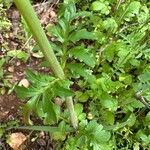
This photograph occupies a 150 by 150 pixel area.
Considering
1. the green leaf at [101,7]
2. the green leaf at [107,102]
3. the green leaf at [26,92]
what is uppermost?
the green leaf at [101,7]

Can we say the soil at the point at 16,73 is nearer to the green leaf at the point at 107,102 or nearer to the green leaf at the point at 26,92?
the green leaf at the point at 107,102

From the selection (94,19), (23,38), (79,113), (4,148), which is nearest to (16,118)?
(4,148)

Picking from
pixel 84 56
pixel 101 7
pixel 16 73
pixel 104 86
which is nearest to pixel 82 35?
pixel 84 56

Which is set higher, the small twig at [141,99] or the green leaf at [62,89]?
Result: the green leaf at [62,89]

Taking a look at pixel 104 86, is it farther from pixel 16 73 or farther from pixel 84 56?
pixel 16 73

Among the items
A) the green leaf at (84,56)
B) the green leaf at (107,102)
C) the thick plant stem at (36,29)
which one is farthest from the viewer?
the green leaf at (107,102)

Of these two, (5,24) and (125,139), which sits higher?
(5,24)

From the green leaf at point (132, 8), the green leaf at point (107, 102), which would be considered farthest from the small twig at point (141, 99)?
the green leaf at point (132, 8)

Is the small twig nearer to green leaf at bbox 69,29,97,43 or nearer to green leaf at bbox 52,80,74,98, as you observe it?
green leaf at bbox 69,29,97,43

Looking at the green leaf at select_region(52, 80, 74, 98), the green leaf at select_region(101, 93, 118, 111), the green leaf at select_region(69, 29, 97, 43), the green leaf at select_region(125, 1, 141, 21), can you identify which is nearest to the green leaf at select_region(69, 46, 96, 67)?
the green leaf at select_region(69, 29, 97, 43)

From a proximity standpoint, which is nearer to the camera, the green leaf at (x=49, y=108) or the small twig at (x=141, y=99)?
the green leaf at (x=49, y=108)

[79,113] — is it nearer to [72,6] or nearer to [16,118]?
[16,118]
